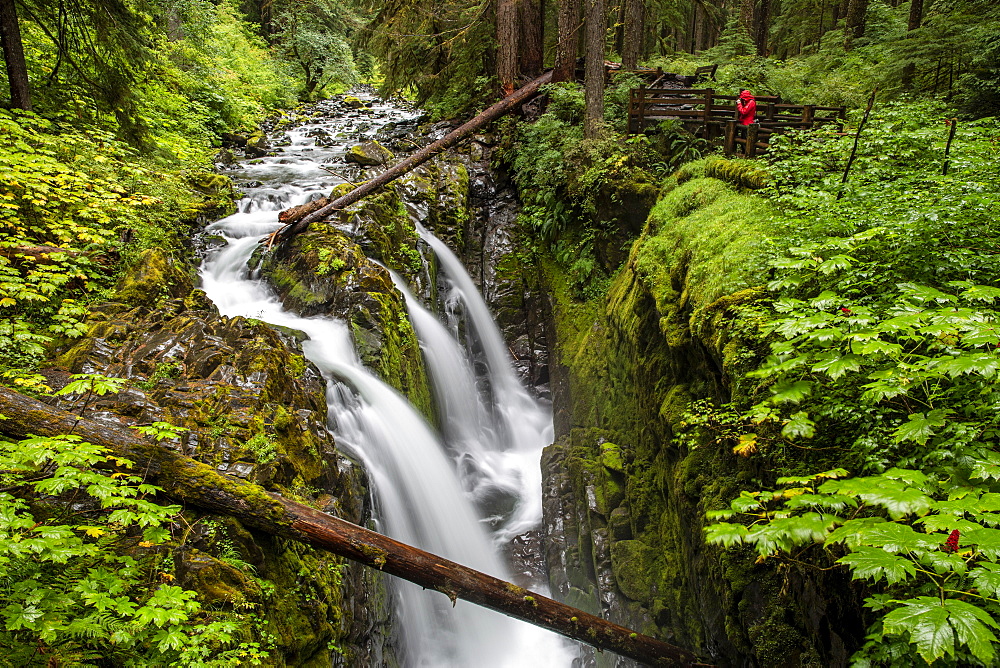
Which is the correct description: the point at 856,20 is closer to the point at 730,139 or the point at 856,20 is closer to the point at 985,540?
the point at 730,139

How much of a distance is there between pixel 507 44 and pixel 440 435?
1216 centimetres

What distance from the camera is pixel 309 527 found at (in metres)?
4.22

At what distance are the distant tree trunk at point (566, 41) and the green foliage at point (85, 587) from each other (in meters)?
15.1

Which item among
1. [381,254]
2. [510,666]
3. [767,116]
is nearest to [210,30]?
[381,254]

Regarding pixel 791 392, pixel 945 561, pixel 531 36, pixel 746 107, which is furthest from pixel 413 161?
pixel 945 561

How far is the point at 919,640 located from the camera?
5.64 ft

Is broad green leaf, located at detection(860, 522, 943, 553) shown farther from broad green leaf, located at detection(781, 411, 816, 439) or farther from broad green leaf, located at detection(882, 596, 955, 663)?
broad green leaf, located at detection(781, 411, 816, 439)

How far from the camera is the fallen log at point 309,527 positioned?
12.8 ft

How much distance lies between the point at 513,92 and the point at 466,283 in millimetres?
7018

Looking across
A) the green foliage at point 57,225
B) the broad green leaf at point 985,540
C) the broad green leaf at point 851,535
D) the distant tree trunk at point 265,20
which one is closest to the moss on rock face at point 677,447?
the broad green leaf at point 851,535

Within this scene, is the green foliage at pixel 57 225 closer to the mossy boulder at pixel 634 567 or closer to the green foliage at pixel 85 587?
the green foliage at pixel 85 587

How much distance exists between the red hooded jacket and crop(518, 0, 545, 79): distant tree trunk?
29.7ft

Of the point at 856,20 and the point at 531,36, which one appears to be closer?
the point at 531,36

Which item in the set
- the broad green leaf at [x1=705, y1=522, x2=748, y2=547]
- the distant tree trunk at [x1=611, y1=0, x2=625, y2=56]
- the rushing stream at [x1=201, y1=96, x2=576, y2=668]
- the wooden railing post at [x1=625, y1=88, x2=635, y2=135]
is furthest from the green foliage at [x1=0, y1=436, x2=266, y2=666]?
the distant tree trunk at [x1=611, y1=0, x2=625, y2=56]
